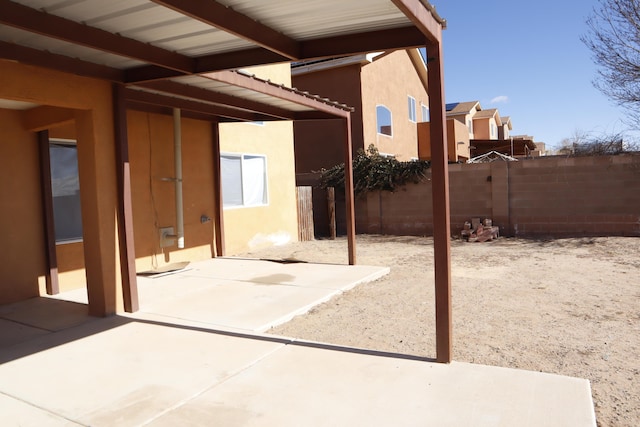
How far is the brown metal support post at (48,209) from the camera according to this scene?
7129 millimetres

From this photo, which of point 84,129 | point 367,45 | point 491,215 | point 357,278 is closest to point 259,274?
point 357,278

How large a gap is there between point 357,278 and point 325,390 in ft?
14.3

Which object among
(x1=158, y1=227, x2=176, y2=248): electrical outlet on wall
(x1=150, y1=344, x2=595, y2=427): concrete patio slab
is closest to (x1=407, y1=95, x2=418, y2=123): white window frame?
(x1=158, y1=227, x2=176, y2=248): electrical outlet on wall

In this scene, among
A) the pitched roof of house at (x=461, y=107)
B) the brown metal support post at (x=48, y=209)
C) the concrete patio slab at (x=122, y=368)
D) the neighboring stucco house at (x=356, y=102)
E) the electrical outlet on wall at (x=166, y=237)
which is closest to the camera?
the concrete patio slab at (x=122, y=368)

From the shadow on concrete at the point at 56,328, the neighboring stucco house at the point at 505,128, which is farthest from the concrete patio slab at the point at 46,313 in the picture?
the neighboring stucco house at the point at 505,128

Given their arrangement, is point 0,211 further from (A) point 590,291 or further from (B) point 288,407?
(A) point 590,291

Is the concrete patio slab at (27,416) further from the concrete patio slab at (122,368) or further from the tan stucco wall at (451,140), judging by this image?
the tan stucco wall at (451,140)

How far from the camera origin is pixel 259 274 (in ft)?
28.4

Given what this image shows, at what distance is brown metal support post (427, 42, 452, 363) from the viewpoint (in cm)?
427

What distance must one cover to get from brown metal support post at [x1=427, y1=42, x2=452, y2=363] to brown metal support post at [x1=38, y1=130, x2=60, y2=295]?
18.7ft

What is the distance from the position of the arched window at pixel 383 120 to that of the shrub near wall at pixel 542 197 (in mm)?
5359

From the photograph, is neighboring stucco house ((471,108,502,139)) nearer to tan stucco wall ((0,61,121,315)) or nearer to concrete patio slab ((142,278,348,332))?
concrete patio slab ((142,278,348,332))

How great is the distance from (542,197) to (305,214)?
652 centimetres

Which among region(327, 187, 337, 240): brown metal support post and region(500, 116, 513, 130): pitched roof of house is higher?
region(500, 116, 513, 130): pitched roof of house
